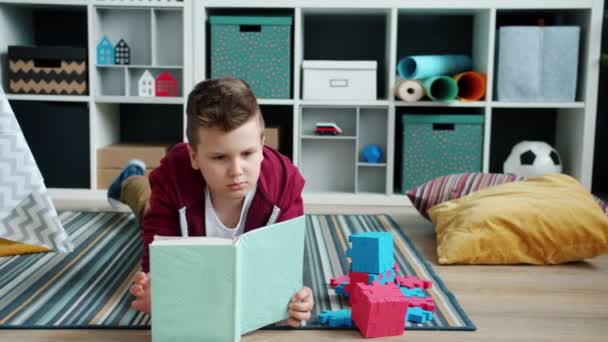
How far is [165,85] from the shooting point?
239 cm

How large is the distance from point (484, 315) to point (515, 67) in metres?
1.37

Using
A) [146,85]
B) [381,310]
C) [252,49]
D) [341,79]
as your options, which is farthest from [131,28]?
[381,310]

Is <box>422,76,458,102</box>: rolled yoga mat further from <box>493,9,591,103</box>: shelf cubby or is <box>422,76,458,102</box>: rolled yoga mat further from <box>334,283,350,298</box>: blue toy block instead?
<box>334,283,350,298</box>: blue toy block

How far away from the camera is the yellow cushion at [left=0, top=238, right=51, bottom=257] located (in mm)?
1520

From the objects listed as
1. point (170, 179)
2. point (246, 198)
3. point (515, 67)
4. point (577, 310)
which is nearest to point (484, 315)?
point (577, 310)

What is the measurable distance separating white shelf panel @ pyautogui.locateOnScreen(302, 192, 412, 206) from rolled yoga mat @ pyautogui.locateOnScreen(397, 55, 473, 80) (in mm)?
448

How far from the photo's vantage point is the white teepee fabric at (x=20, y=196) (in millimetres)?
1404

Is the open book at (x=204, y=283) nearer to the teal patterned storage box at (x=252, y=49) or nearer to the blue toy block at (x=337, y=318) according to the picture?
the blue toy block at (x=337, y=318)

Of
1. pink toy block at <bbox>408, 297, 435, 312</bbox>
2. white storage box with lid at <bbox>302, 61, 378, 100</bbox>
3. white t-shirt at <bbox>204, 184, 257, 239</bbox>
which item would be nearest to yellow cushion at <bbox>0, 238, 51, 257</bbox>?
white t-shirt at <bbox>204, 184, 257, 239</bbox>

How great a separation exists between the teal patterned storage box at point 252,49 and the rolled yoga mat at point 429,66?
0.43 meters

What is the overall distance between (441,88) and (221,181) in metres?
1.42

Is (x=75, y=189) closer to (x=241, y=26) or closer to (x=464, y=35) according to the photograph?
(x=241, y=26)

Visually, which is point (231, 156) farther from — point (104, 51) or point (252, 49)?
point (104, 51)

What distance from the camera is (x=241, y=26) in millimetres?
2502
